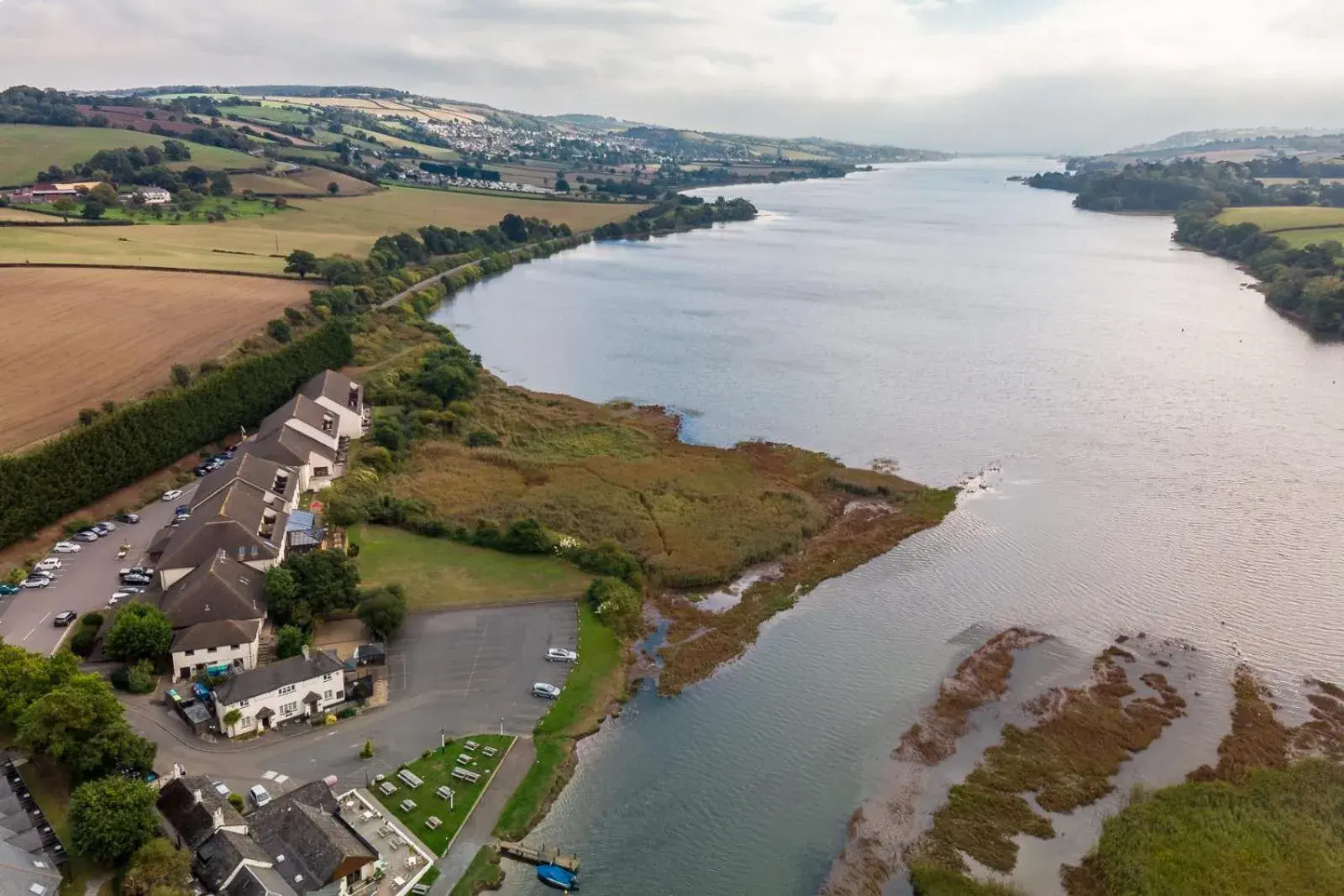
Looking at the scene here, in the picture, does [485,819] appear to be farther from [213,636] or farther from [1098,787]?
[1098,787]

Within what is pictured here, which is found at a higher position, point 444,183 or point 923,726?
point 444,183

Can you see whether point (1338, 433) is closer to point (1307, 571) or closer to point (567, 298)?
point (1307, 571)

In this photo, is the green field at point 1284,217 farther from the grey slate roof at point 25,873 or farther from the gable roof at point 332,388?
the grey slate roof at point 25,873

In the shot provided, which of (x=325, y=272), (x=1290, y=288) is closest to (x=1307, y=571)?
(x=1290, y=288)

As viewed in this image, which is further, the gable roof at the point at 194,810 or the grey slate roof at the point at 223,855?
the gable roof at the point at 194,810

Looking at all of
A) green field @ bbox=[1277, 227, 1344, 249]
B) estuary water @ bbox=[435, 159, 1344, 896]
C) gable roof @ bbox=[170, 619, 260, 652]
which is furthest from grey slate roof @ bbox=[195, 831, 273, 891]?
green field @ bbox=[1277, 227, 1344, 249]

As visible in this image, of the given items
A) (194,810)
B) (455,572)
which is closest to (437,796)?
(194,810)

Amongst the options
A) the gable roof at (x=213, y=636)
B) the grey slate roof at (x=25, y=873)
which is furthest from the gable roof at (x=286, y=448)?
the grey slate roof at (x=25, y=873)
